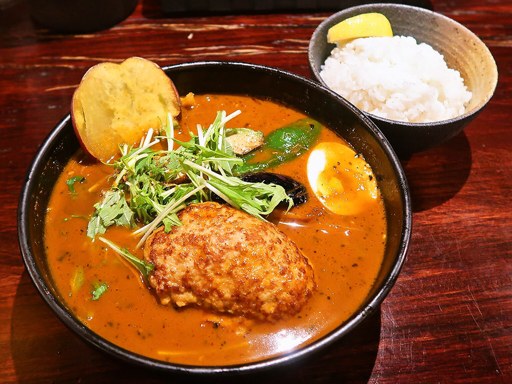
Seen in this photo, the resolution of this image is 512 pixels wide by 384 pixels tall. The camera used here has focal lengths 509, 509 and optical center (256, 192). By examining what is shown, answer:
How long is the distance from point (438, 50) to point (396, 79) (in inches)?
18.3

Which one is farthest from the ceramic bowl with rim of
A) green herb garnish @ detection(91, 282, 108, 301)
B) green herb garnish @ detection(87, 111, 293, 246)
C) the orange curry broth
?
green herb garnish @ detection(91, 282, 108, 301)

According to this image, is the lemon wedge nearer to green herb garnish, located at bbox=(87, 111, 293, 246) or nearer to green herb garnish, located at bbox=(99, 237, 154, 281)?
green herb garnish, located at bbox=(87, 111, 293, 246)

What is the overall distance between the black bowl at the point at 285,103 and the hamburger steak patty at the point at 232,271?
21cm

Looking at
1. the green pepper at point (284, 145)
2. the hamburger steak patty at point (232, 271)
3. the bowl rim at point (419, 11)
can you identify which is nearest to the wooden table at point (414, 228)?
the hamburger steak patty at point (232, 271)

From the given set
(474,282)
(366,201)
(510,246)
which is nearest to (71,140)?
(366,201)

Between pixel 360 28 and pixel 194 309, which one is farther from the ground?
pixel 360 28

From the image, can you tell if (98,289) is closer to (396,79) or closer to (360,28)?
(396,79)

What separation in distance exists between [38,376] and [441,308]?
5.12ft

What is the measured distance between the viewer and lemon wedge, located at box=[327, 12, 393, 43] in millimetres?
2693

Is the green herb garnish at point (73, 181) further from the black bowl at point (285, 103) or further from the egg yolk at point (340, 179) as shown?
the egg yolk at point (340, 179)

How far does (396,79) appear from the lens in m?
2.58

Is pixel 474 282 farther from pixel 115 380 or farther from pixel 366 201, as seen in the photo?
pixel 115 380

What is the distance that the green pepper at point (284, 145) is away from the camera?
2168mm

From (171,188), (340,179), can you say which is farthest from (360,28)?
(171,188)
